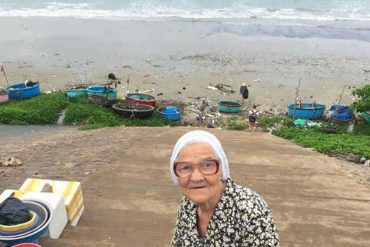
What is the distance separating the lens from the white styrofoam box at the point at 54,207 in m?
4.22

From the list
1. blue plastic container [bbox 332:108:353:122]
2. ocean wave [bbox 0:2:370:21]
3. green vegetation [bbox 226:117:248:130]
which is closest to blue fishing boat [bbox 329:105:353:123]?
blue plastic container [bbox 332:108:353:122]

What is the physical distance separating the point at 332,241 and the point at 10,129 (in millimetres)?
11040

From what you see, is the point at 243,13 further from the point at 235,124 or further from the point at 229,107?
the point at 235,124

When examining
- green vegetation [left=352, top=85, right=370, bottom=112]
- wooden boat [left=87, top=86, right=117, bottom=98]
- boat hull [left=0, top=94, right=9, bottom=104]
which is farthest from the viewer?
wooden boat [left=87, top=86, right=117, bottom=98]

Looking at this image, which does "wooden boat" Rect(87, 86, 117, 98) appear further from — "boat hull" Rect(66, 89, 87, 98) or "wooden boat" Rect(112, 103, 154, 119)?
"wooden boat" Rect(112, 103, 154, 119)

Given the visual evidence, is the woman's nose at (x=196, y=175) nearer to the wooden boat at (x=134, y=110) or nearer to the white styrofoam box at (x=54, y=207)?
the white styrofoam box at (x=54, y=207)

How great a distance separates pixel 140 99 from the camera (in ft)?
48.9

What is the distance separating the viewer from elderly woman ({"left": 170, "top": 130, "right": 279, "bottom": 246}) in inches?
84.6

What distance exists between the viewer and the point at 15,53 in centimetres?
2088

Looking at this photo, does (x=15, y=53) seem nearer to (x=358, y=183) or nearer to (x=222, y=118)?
(x=222, y=118)

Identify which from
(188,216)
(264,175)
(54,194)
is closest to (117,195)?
(54,194)

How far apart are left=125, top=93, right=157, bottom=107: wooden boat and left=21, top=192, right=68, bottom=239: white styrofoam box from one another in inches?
397

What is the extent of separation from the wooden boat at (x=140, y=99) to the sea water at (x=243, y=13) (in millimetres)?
13001

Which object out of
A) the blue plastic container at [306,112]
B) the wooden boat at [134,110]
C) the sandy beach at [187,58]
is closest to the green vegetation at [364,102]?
the blue plastic container at [306,112]
